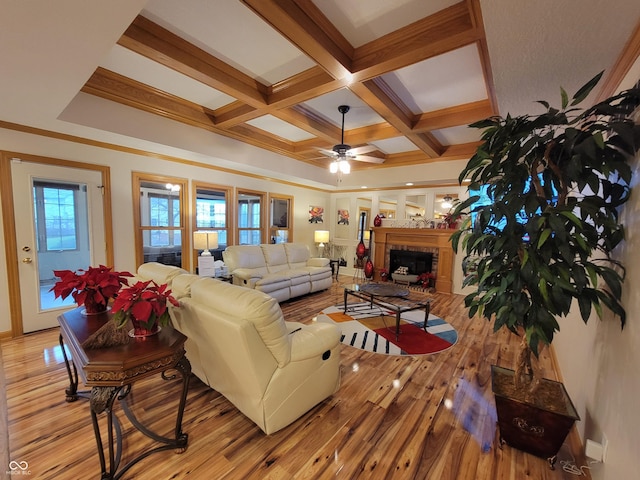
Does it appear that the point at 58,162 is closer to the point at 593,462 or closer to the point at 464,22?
the point at 464,22

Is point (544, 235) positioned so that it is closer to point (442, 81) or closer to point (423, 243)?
point (442, 81)

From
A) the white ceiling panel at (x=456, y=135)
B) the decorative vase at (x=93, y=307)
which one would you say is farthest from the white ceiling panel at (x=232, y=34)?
the white ceiling panel at (x=456, y=135)

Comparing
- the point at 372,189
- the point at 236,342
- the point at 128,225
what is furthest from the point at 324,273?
the point at 236,342

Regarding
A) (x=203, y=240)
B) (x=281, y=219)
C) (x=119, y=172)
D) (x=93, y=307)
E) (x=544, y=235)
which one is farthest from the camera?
(x=281, y=219)

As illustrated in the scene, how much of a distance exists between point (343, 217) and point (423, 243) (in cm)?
234

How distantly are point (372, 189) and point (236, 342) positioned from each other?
229 inches

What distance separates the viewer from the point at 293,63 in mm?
2299

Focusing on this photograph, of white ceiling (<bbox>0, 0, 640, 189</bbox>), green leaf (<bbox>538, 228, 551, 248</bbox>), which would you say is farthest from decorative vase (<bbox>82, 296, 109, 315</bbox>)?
green leaf (<bbox>538, 228, 551, 248</bbox>)

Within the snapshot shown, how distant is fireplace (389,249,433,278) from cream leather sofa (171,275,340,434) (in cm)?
453

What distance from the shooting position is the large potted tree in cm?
123

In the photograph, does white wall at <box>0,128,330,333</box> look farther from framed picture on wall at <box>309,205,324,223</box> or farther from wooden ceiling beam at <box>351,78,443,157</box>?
wooden ceiling beam at <box>351,78,443,157</box>

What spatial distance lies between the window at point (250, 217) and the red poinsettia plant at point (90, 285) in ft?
12.0

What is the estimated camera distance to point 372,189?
6.75 metres

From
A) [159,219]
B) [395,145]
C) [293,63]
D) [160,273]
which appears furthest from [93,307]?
[395,145]
